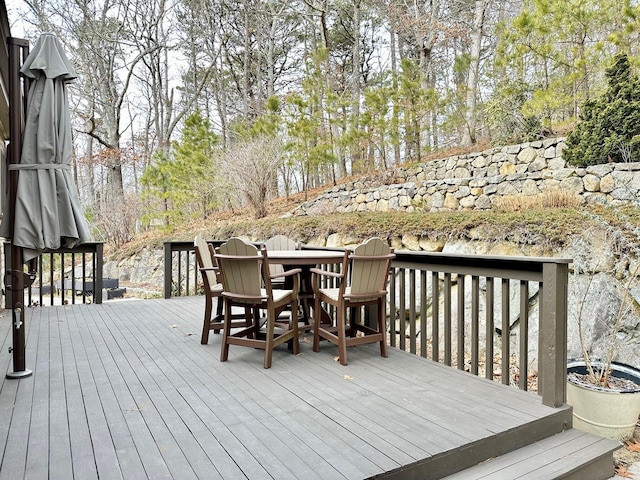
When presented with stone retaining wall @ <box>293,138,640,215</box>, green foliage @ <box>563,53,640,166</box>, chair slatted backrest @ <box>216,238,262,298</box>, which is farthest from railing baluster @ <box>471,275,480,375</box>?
green foliage @ <box>563,53,640,166</box>

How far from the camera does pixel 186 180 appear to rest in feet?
41.0

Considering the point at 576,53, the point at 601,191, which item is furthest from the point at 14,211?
the point at 576,53

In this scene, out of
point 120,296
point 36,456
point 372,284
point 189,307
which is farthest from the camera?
point 120,296

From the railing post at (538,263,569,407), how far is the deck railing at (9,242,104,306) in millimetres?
3559

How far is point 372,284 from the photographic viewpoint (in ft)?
10.9

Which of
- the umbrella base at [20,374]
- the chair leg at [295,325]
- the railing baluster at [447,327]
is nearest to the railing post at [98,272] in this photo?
the umbrella base at [20,374]

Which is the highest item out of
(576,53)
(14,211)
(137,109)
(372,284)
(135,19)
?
(135,19)

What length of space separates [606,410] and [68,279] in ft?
41.1

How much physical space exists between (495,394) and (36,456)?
2.42 m

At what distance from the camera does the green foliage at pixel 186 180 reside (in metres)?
12.2

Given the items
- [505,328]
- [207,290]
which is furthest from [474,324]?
[207,290]

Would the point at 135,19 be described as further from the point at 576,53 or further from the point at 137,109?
the point at 576,53

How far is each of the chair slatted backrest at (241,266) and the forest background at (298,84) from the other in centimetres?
708

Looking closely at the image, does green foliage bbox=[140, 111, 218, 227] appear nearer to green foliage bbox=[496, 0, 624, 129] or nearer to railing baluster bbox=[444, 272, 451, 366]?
green foliage bbox=[496, 0, 624, 129]
